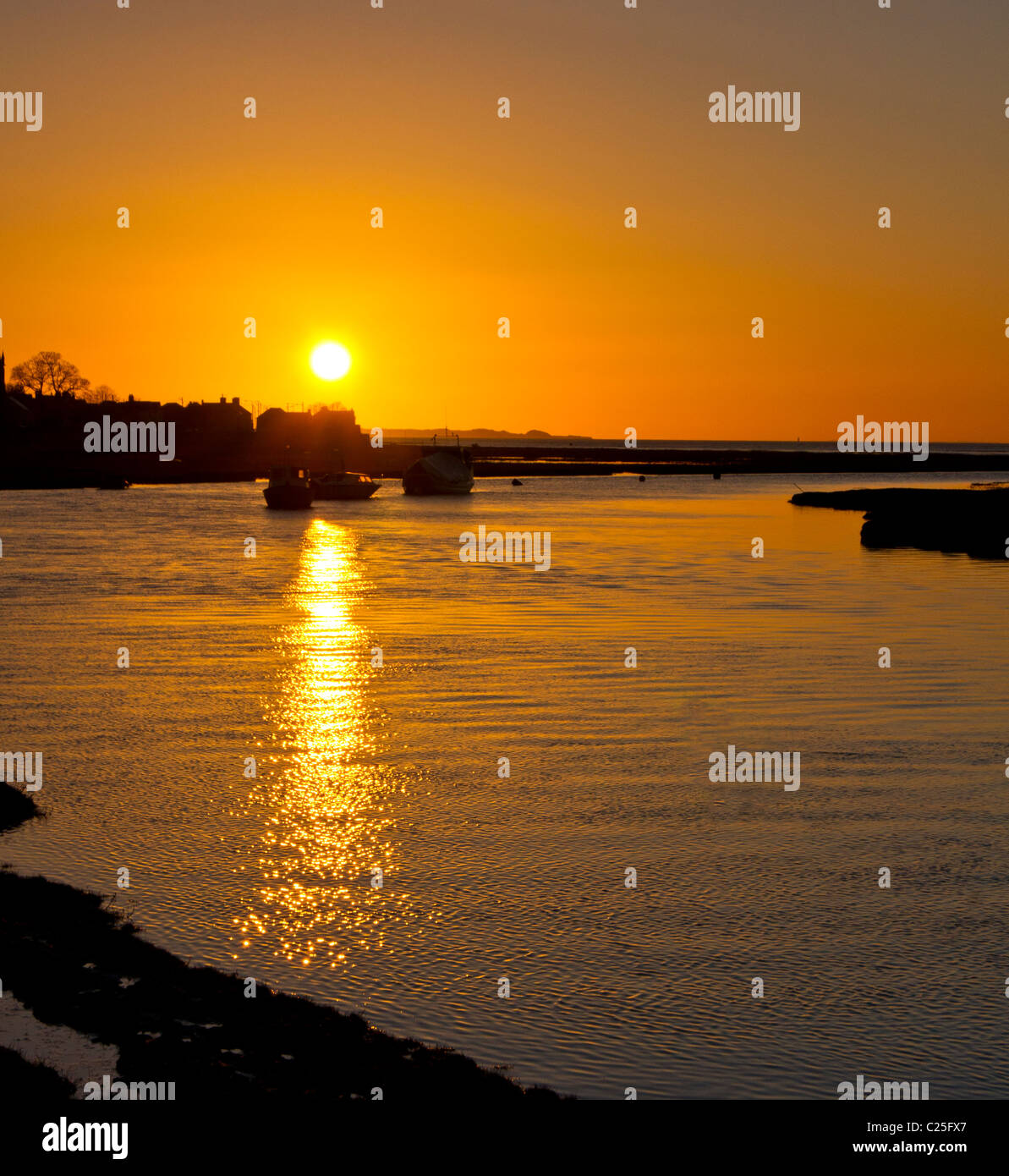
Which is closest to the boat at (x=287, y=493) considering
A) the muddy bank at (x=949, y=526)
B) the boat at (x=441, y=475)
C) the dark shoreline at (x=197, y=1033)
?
the boat at (x=441, y=475)

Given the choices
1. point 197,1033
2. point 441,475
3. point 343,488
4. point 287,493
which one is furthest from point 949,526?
point 343,488

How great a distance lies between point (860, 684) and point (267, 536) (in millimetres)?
51002

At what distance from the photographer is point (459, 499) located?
11944 cm

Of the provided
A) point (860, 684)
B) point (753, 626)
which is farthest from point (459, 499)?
point (860, 684)

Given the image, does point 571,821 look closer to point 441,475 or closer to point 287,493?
point 287,493

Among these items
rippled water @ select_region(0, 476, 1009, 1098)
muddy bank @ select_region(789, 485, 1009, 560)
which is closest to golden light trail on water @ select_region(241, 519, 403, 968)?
rippled water @ select_region(0, 476, 1009, 1098)

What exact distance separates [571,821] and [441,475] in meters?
109

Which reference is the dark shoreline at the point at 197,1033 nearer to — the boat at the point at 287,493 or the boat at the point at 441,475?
the boat at the point at 287,493

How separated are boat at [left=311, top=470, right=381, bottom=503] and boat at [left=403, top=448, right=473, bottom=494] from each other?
249 inches

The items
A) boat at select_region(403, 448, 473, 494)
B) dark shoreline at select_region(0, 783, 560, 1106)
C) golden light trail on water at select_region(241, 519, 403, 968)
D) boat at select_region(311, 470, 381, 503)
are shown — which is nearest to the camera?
dark shoreline at select_region(0, 783, 560, 1106)

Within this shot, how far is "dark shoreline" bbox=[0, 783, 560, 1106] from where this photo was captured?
7.14 m

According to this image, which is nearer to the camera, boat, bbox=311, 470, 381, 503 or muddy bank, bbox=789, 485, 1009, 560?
muddy bank, bbox=789, 485, 1009, 560

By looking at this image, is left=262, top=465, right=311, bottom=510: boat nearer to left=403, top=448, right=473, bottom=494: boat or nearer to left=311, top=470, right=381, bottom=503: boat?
left=311, top=470, right=381, bottom=503: boat
